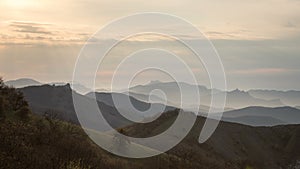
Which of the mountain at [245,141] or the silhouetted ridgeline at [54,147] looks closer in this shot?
the silhouetted ridgeline at [54,147]

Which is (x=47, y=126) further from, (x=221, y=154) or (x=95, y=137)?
(x=221, y=154)

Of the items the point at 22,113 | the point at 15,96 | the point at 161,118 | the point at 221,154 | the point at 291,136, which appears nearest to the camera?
the point at 22,113

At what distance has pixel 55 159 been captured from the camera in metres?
18.5

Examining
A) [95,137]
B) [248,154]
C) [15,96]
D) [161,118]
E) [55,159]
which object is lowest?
[248,154]

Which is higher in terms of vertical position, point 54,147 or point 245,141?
point 54,147

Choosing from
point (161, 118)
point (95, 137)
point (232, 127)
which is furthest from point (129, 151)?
point (232, 127)

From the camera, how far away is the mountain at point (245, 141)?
77.1 m

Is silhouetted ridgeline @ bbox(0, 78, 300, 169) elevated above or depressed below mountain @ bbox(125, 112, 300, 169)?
above

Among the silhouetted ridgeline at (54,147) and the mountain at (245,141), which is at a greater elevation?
the silhouetted ridgeline at (54,147)

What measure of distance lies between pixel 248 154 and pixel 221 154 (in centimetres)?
1165

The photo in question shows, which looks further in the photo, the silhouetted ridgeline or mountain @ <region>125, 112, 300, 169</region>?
mountain @ <region>125, 112, 300, 169</region>

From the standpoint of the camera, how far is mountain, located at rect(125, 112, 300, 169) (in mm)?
77062

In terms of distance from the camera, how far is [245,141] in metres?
90.1

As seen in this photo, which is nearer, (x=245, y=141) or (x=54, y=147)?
(x=54, y=147)
